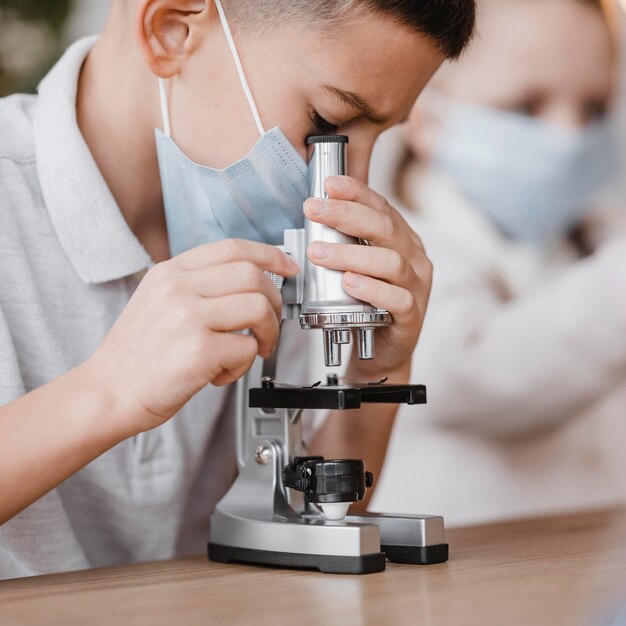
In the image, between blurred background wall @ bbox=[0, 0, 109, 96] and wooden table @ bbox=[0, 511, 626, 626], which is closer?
wooden table @ bbox=[0, 511, 626, 626]

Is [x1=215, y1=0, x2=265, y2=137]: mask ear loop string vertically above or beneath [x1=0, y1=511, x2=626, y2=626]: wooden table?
above

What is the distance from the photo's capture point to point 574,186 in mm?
2146

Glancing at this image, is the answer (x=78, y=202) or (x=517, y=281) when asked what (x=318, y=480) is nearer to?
(x=78, y=202)

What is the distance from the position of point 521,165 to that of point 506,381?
547 millimetres

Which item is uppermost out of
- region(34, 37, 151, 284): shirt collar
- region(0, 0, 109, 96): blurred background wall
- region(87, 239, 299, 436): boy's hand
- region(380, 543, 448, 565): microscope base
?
region(0, 0, 109, 96): blurred background wall

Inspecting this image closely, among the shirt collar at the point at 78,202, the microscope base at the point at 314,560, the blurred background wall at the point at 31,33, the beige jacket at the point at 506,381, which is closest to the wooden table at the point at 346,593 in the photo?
the microscope base at the point at 314,560

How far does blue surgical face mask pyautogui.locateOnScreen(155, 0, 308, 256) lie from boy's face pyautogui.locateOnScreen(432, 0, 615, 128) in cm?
109

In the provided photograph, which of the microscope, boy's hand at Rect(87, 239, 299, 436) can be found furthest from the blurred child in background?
boy's hand at Rect(87, 239, 299, 436)

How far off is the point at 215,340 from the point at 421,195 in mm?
1261

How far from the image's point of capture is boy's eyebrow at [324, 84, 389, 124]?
94cm

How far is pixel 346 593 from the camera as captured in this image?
75 cm

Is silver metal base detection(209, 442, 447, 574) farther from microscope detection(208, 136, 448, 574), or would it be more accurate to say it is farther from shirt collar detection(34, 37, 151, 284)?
shirt collar detection(34, 37, 151, 284)

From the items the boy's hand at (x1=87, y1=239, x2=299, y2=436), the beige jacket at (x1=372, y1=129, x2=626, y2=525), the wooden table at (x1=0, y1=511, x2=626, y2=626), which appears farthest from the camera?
the beige jacket at (x1=372, y1=129, x2=626, y2=525)

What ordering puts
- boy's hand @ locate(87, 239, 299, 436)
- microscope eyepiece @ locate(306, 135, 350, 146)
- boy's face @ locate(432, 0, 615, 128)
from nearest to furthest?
boy's hand @ locate(87, 239, 299, 436), microscope eyepiece @ locate(306, 135, 350, 146), boy's face @ locate(432, 0, 615, 128)
